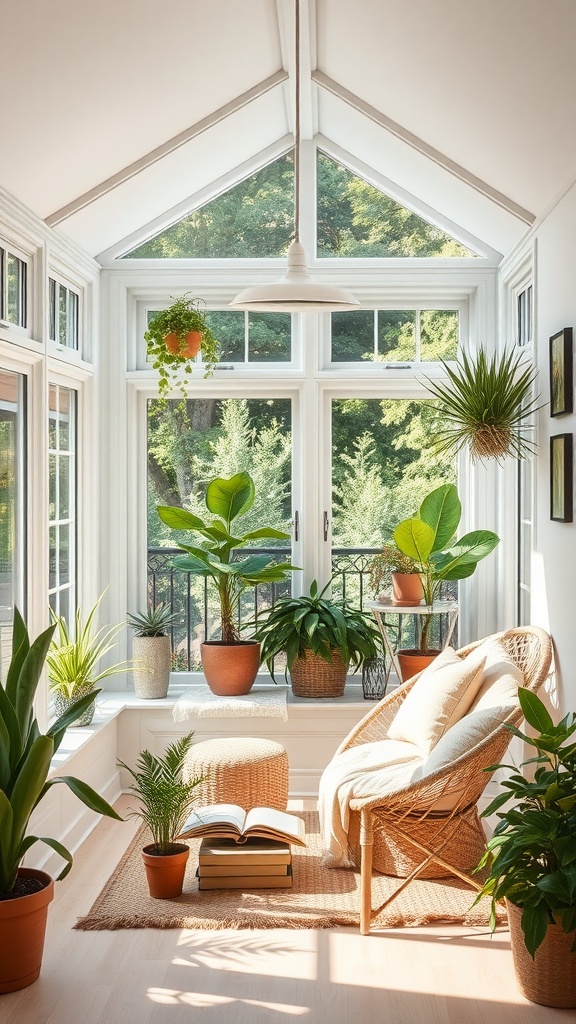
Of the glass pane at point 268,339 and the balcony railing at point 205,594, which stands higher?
the glass pane at point 268,339

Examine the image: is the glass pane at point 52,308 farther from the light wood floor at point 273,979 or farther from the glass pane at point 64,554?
the light wood floor at point 273,979

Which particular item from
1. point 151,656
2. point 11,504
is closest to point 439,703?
point 151,656

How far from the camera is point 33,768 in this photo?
3258mm

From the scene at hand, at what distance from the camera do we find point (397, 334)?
5828mm

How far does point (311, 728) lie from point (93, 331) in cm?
241

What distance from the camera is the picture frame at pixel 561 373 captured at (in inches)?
156

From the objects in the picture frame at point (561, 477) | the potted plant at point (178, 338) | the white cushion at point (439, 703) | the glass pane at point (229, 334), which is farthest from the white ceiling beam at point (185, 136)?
the white cushion at point (439, 703)

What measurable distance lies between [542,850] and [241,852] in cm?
139

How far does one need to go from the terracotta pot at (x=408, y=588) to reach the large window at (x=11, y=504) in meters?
1.86

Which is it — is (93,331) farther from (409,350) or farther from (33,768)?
(33,768)

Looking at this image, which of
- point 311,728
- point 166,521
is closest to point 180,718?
point 311,728

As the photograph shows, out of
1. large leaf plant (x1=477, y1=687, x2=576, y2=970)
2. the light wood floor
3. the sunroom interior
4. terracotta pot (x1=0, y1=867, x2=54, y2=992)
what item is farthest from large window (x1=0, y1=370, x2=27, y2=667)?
large leaf plant (x1=477, y1=687, x2=576, y2=970)

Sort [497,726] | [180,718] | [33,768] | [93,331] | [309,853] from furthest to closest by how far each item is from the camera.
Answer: [93,331] < [180,718] < [309,853] < [497,726] < [33,768]

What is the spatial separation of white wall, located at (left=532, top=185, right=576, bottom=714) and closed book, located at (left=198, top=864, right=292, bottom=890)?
128cm
